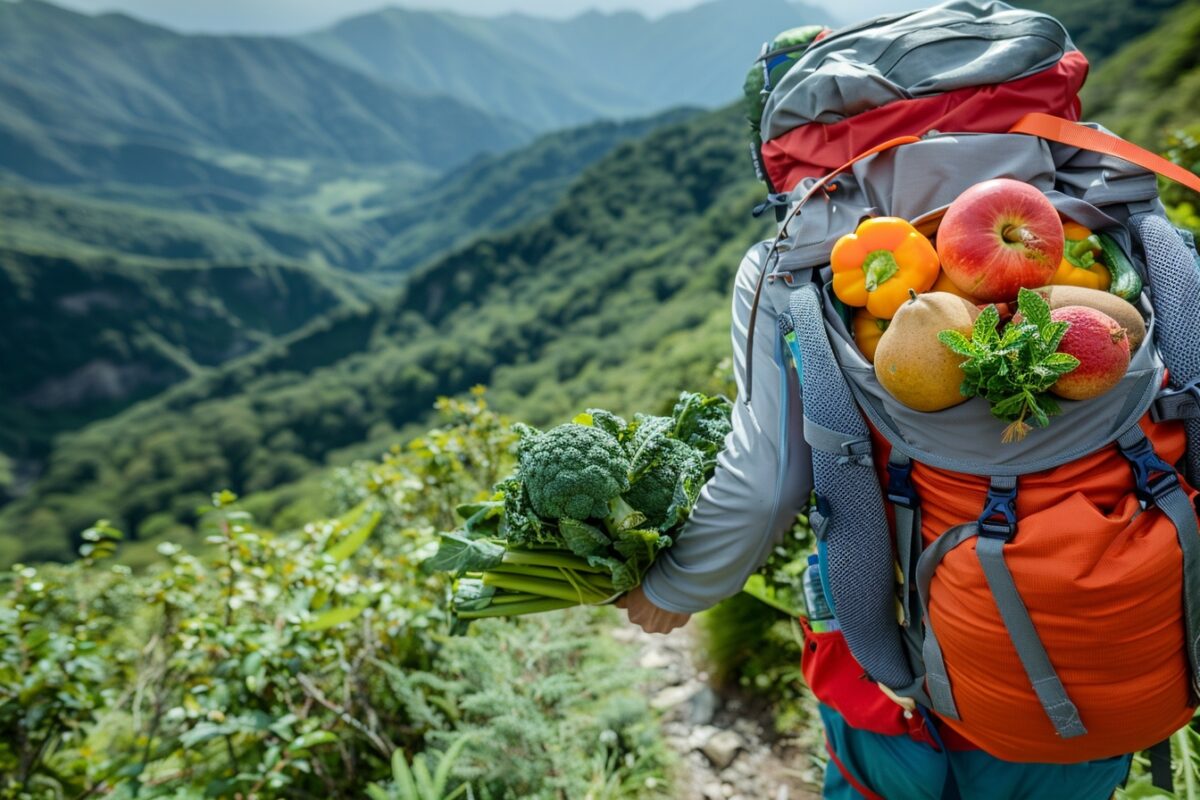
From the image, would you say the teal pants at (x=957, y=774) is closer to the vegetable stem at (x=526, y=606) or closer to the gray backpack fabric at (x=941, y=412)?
the gray backpack fabric at (x=941, y=412)

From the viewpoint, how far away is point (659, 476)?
159 centimetres

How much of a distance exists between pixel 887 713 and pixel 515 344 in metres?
89.1

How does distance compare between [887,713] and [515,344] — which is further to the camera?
[515,344]

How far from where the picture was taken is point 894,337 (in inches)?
45.8

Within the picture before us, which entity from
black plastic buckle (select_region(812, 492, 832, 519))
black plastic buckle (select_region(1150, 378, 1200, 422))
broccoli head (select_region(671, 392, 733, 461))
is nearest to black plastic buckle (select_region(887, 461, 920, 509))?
black plastic buckle (select_region(812, 492, 832, 519))

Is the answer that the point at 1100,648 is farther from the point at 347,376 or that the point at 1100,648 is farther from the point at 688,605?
the point at 347,376

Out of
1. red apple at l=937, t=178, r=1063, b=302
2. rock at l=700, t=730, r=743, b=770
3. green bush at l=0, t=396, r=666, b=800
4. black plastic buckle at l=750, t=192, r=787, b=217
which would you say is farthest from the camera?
rock at l=700, t=730, r=743, b=770

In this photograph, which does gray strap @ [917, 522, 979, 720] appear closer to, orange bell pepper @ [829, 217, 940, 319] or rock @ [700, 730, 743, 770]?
orange bell pepper @ [829, 217, 940, 319]

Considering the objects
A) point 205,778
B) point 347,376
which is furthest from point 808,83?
point 347,376

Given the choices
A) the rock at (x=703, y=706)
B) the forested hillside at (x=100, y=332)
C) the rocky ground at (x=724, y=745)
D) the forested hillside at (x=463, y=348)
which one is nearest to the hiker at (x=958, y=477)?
the rocky ground at (x=724, y=745)

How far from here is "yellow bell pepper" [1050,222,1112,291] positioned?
50.0 inches

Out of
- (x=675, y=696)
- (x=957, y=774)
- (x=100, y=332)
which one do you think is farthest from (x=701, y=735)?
(x=100, y=332)

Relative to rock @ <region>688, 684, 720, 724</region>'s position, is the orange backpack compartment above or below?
above

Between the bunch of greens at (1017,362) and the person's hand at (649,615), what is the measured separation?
0.85m
